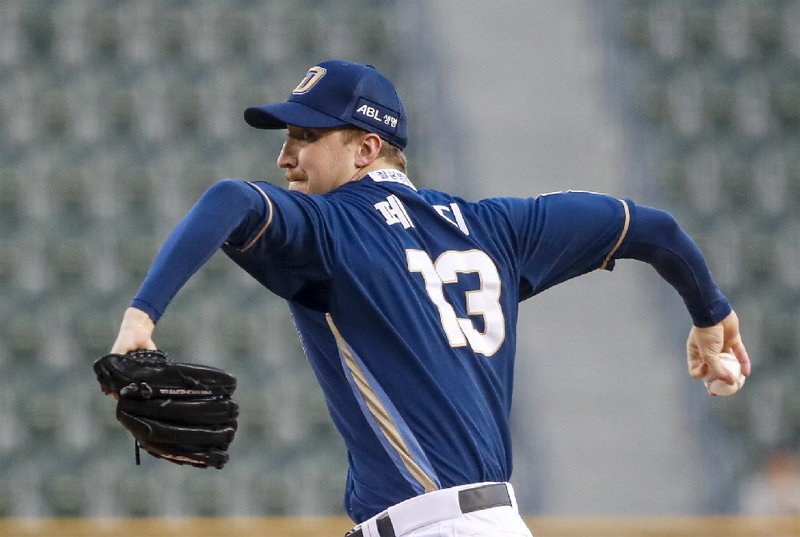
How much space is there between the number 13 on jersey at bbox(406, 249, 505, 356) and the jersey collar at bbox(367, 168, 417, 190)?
226mm

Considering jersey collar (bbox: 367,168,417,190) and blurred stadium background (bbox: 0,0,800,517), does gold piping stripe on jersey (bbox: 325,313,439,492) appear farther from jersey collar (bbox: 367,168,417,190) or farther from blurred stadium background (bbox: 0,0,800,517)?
blurred stadium background (bbox: 0,0,800,517)

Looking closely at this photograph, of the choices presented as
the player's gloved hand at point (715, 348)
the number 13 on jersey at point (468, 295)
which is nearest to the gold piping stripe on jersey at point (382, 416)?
the number 13 on jersey at point (468, 295)

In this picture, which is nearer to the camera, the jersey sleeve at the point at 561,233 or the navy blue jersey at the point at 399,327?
the navy blue jersey at the point at 399,327

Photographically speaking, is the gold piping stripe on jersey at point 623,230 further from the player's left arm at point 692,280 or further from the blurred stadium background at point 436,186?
the blurred stadium background at point 436,186

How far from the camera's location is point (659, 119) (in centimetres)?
1067

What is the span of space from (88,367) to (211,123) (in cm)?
212

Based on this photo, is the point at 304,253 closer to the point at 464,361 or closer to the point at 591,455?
the point at 464,361

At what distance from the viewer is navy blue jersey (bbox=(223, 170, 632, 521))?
281cm

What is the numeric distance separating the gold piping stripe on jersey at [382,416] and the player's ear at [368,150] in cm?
43

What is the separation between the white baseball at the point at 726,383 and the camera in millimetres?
3398

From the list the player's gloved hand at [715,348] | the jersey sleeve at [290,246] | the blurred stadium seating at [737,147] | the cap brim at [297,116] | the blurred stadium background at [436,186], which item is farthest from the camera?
the blurred stadium seating at [737,147]

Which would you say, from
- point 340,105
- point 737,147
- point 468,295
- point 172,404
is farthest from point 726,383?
point 737,147

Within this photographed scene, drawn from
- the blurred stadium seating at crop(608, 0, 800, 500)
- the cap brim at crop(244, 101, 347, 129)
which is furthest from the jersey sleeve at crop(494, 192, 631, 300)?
the blurred stadium seating at crop(608, 0, 800, 500)

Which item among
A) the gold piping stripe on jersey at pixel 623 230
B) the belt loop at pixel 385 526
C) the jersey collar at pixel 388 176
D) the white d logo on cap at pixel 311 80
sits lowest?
the belt loop at pixel 385 526
